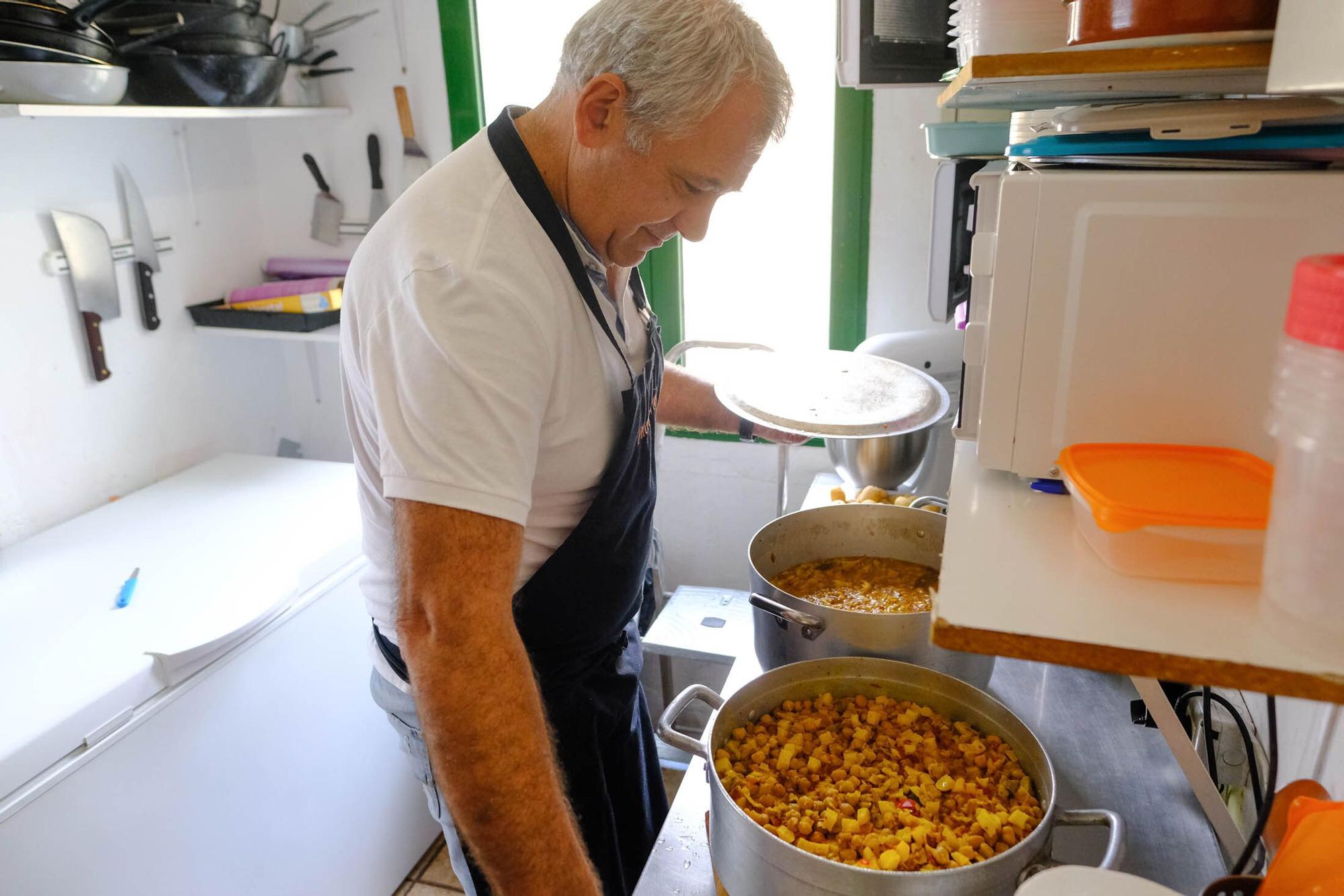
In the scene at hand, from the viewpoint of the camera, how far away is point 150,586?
1.75 metres

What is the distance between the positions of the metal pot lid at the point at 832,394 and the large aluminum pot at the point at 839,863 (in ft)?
1.01

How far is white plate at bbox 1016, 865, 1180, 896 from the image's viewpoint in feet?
2.05

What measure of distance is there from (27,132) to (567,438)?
1.65m

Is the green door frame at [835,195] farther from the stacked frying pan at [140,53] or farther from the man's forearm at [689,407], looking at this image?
the man's forearm at [689,407]

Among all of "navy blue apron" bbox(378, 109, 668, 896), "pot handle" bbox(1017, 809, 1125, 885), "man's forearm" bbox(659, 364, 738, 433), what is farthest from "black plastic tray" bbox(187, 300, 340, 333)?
"pot handle" bbox(1017, 809, 1125, 885)

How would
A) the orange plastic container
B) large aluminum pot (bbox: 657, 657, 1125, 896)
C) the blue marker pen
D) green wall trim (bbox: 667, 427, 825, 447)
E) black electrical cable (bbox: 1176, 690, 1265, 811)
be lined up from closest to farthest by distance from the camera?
the orange plastic container → large aluminum pot (bbox: 657, 657, 1125, 896) → black electrical cable (bbox: 1176, 690, 1265, 811) → the blue marker pen → green wall trim (bbox: 667, 427, 825, 447)

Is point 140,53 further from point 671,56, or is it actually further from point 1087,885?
point 1087,885

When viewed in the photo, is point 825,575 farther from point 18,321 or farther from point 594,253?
point 18,321

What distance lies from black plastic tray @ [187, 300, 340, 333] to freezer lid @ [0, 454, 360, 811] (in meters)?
0.35

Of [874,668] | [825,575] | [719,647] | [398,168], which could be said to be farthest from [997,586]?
[398,168]

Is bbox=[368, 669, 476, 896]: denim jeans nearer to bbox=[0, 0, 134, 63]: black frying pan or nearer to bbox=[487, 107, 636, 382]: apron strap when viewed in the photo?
bbox=[487, 107, 636, 382]: apron strap

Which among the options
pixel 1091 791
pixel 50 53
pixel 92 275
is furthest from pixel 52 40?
pixel 1091 791

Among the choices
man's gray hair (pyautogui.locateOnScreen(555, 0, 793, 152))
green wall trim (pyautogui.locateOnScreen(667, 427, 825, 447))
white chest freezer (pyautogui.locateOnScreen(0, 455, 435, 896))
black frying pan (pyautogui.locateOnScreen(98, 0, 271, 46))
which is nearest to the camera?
man's gray hair (pyautogui.locateOnScreen(555, 0, 793, 152))

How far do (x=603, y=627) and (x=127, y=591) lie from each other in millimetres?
1025
